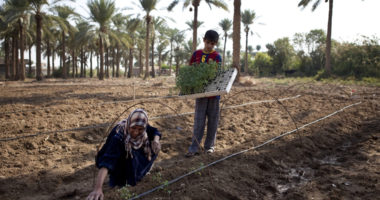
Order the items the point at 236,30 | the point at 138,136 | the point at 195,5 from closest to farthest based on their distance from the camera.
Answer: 1. the point at 138,136
2. the point at 236,30
3. the point at 195,5


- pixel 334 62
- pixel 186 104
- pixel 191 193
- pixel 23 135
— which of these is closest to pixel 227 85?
pixel 191 193

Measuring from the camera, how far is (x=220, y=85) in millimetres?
3061

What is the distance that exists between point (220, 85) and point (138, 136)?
1.12m

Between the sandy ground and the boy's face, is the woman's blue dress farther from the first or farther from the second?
the boy's face

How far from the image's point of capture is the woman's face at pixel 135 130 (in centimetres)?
228

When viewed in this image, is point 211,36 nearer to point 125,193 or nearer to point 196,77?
point 196,77

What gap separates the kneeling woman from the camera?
7.34 ft

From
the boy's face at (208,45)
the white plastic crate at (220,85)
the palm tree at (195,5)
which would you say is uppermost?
the palm tree at (195,5)

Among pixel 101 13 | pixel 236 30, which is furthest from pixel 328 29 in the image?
pixel 101 13

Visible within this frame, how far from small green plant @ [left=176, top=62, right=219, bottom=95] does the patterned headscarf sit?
933 millimetres

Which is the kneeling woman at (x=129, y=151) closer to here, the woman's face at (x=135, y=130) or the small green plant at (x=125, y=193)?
the woman's face at (x=135, y=130)

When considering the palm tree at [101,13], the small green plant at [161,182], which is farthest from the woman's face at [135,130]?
the palm tree at [101,13]

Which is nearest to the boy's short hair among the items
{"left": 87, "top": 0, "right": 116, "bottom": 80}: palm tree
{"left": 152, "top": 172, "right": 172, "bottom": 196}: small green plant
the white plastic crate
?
the white plastic crate

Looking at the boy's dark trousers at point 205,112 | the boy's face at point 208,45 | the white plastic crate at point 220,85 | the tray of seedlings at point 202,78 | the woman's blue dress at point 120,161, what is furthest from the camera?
the boy's dark trousers at point 205,112
